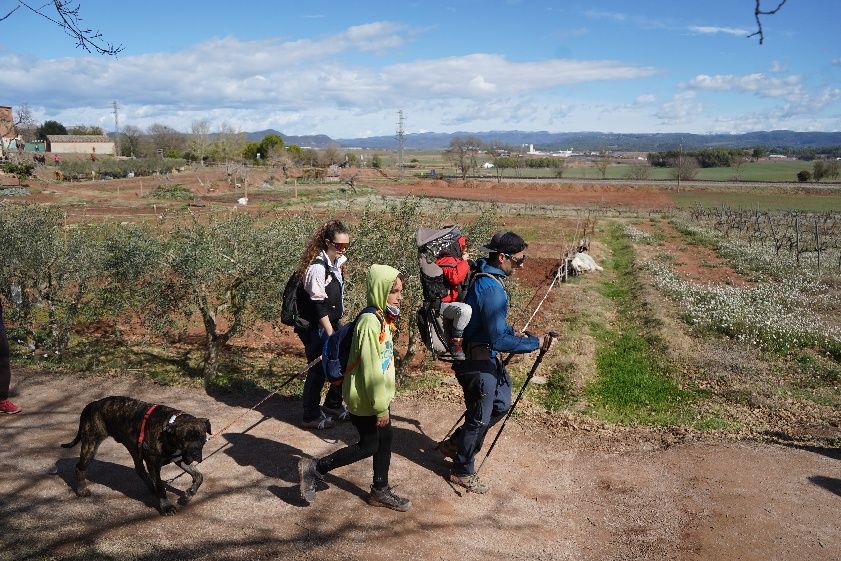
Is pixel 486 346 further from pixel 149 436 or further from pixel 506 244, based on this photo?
pixel 149 436

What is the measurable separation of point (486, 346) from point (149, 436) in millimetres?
2688

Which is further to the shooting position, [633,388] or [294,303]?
[633,388]

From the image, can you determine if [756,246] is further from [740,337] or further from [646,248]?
[740,337]

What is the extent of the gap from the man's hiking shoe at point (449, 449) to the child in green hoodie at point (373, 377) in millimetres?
919

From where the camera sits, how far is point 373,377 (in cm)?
471

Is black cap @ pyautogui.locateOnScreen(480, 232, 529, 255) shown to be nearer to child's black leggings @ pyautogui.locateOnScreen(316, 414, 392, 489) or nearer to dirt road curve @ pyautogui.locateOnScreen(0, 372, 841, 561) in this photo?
child's black leggings @ pyautogui.locateOnScreen(316, 414, 392, 489)

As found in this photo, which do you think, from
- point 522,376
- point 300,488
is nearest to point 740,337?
point 522,376

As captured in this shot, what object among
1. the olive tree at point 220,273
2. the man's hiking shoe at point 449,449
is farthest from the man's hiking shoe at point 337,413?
the olive tree at point 220,273

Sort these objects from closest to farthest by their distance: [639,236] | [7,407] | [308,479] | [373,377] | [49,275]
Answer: [373,377] → [308,479] → [7,407] → [49,275] → [639,236]

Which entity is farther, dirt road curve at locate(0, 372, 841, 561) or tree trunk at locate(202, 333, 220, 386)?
tree trunk at locate(202, 333, 220, 386)

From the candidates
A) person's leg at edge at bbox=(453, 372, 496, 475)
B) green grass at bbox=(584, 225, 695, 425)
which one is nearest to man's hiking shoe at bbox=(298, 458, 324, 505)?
person's leg at edge at bbox=(453, 372, 496, 475)

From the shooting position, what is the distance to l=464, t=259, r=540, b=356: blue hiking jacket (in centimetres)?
519

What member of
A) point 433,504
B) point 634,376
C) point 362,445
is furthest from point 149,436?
point 634,376

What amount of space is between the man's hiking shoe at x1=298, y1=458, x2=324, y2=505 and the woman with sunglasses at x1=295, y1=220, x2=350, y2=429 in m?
0.88
